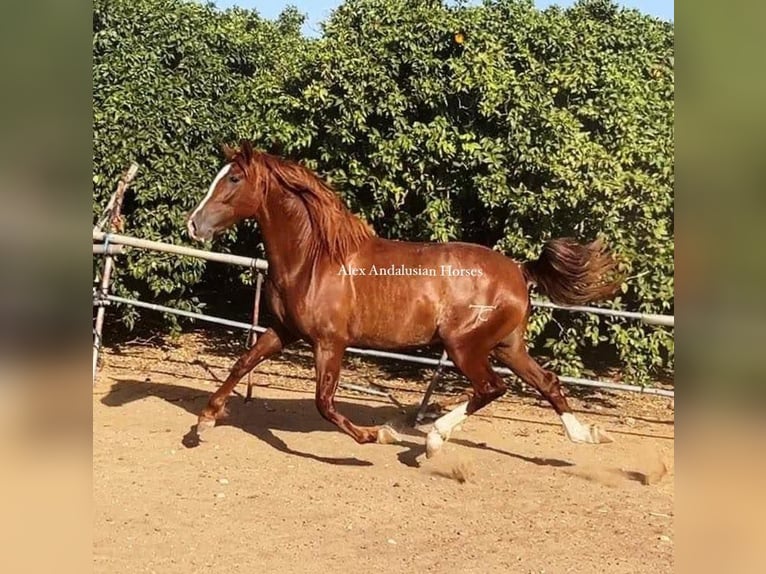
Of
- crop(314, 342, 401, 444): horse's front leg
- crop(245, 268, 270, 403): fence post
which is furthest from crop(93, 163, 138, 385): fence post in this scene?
crop(314, 342, 401, 444): horse's front leg

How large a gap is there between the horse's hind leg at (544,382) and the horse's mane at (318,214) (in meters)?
0.92

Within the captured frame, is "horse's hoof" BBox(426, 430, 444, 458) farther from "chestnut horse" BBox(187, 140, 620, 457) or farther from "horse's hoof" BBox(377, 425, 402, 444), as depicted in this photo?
"horse's hoof" BBox(377, 425, 402, 444)

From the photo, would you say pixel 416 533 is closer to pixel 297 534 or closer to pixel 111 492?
pixel 297 534

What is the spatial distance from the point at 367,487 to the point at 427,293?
992 millimetres

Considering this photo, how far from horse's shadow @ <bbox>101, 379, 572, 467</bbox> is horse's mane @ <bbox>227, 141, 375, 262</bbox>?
1157mm

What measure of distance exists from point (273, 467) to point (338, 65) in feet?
7.37

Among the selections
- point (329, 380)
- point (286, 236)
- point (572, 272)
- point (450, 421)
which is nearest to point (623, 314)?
point (572, 272)

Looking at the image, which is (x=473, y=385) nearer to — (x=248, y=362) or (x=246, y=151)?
(x=248, y=362)

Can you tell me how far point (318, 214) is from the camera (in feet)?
11.6

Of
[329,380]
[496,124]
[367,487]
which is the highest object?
[496,124]

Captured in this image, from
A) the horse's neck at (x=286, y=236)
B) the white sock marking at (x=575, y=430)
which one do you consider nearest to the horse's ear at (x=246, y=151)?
the horse's neck at (x=286, y=236)
